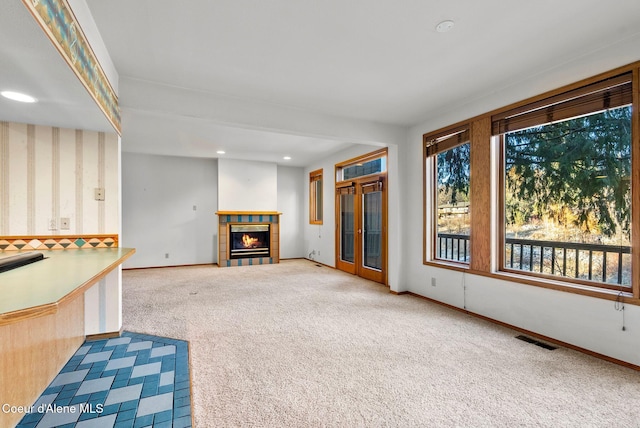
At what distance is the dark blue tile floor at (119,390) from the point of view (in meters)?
1.74

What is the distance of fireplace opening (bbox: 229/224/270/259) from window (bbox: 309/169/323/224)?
4.02ft

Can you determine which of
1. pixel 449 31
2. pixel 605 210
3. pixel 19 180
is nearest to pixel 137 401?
pixel 19 180

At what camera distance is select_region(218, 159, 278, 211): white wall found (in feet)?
23.0

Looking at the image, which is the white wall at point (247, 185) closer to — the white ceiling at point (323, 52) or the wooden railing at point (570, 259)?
the white ceiling at point (323, 52)

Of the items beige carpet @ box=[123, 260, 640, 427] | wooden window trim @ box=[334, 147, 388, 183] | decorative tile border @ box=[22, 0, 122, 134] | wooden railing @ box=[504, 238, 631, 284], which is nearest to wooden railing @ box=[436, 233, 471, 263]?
wooden railing @ box=[504, 238, 631, 284]

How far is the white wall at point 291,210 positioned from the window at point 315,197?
0.43m

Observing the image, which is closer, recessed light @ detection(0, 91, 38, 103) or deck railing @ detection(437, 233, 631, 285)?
recessed light @ detection(0, 91, 38, 103)

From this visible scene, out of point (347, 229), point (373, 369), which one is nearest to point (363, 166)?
point (347, 229)

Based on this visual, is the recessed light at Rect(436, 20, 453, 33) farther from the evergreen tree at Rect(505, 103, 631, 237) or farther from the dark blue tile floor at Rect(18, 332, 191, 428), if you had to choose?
the dark blue tile floor at Rect(18, 332, 191, 428)

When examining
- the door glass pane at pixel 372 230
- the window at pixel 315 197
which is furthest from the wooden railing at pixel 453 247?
the window at pixel 315 197

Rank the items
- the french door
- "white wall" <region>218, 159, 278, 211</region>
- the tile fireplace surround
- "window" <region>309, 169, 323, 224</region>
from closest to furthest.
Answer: the french door → the tile fireplace surround → "white wall" <region>218, 159, 278, 211</region> → "window" <region>309, 169, 323, 224</region>

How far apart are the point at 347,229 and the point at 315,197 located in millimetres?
1799

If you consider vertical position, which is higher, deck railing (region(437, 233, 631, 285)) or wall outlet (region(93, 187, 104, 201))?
wall outlet (region(93, 187, 104, 201))

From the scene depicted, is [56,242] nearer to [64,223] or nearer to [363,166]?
[64,223]
